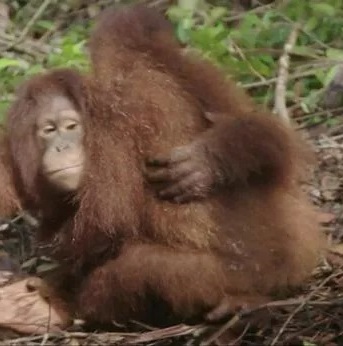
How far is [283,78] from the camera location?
4.53 m

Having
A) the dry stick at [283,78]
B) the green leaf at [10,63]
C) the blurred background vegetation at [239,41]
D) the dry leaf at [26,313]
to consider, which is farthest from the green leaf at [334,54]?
the dry leaf at [26,313]

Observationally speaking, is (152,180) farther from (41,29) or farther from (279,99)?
(41,29)

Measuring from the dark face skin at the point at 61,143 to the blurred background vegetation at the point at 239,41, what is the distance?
1.10m

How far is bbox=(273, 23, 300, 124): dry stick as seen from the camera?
4219 mm

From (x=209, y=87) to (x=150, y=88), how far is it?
0.19 meters

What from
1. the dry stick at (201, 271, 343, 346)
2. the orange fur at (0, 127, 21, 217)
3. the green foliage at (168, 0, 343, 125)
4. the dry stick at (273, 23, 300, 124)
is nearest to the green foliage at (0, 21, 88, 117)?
the green foliage at (168, 0, 343, 125)

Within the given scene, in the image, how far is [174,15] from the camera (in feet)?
16.4

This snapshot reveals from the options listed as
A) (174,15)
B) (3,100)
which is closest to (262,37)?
(174,15)

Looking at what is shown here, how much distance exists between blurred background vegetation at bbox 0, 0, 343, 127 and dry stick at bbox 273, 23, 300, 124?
4 cm

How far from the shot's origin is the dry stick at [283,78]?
422 centimetres

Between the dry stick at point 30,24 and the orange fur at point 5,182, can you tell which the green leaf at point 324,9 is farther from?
the orange fur at point 5,182

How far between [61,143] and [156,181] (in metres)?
0.28

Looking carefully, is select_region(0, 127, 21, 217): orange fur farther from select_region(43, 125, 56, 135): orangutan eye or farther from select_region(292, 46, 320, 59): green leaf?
select_region(292, 46, 320, 59): green leaf

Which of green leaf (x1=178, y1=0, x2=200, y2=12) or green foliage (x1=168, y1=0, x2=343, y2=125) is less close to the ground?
green leaf (x1=178, y1=0, x2=200, y2=12)
